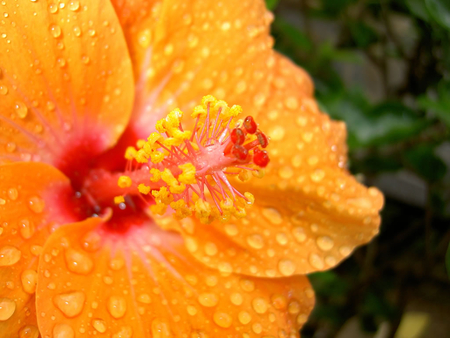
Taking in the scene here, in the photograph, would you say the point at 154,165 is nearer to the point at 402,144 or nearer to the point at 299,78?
the point at 299,78

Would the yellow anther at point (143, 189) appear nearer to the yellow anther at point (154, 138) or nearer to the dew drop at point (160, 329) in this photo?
the yellow anther at point (154, 138)

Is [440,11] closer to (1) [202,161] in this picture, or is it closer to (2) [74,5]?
(1) [202,161]

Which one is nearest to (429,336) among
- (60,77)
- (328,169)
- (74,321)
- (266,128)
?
(328,169)

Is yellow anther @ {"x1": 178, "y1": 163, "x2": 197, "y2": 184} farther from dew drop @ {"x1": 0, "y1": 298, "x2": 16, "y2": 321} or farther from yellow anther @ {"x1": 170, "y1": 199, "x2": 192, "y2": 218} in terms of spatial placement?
dew drop @ {"x1": 0, "y1": 298, "x2": 16, "y2": 321}

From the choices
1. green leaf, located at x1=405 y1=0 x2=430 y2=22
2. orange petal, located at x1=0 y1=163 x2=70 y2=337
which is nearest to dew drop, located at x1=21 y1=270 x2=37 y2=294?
orange petal, located at x1=0 y1=163 x2=70 y2=337

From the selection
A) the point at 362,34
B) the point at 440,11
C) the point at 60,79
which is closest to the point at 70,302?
the point at 60,79

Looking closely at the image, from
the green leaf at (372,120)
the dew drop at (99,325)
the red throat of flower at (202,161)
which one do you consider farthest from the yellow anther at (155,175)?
the green leaf at (372,120)
